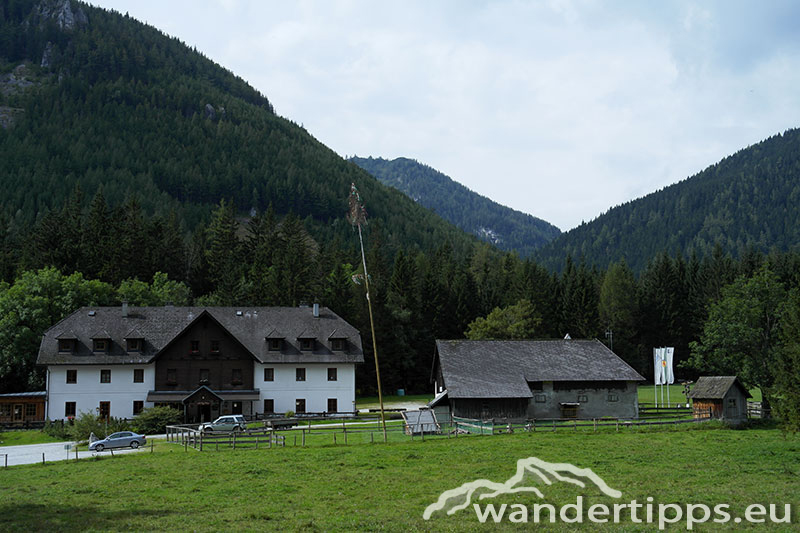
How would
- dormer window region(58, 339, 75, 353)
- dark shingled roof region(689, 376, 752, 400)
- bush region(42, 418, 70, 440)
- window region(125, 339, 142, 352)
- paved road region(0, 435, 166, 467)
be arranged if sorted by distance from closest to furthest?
paved road region(0, 435, 166, 467) < bush region(42, 418, 70, 440) < dark shingled roof region(689, 376, 752, 400) < dormer window region(58, 339, 75, 353) < window region(125, 339, 142, 352)

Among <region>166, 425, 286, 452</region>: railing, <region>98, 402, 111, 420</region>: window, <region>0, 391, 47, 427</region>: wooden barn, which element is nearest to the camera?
<region>166, 425, 286, 452</region>: railing

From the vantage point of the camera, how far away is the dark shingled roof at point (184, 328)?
5816cm

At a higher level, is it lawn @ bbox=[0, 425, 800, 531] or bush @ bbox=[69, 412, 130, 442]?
lawn @ bbox=[0, 425, 800, 531]

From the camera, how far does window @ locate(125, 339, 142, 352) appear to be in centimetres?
5906

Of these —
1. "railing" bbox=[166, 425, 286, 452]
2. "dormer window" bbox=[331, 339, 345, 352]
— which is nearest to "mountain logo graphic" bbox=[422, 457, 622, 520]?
"railing" bbox=[166, 425, 286, 452]

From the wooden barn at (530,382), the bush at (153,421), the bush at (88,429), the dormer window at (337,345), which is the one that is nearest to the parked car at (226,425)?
the bush at (153,421)

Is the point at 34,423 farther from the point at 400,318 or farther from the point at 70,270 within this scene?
the point at 400,318

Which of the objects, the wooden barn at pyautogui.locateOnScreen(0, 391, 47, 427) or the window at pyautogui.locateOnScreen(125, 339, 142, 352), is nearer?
the wooden barn at pyautogui.locateOnScreen(0, 391, 47, 427)

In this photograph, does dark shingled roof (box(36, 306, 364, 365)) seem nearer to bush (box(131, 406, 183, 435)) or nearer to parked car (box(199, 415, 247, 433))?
bush (box(131, 406, 183, 435))

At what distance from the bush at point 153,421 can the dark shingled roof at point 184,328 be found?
8.86 metres

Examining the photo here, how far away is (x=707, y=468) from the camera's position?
27.1 meters

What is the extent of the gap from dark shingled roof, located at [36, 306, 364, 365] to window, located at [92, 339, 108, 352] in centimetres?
33

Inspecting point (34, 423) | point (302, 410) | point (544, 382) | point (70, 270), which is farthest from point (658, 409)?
point (70, 270)

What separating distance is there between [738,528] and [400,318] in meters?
67.1
